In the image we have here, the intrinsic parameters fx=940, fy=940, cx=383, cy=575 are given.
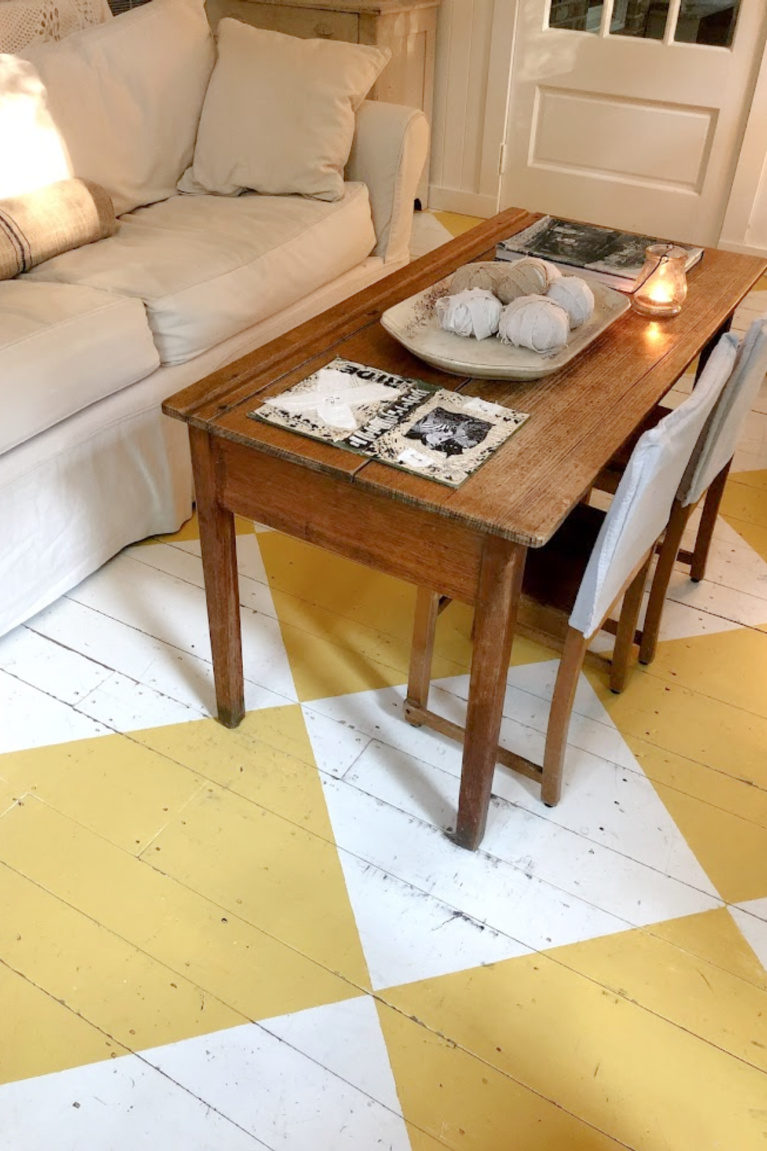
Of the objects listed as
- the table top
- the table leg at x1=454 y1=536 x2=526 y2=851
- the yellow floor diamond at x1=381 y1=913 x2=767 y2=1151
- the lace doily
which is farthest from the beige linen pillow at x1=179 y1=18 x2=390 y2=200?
the yellow floor diamond at x1=381 y1=913 x2=767 y2=1151

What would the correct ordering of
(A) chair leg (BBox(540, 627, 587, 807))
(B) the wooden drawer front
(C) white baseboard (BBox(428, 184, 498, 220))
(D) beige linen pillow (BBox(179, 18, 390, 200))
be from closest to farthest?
1. (A) chair leg (BBox(540, 627, 587, 807))
2. (D) beige linen pillow (BBox(179, 18, 390, 200))
3. (B) the wooden drawer front
4. (C) white baseboard (BBox(428, 184, 498, 220))

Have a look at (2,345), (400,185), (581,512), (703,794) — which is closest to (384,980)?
(703,794)

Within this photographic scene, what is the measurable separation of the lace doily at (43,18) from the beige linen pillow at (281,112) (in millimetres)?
341

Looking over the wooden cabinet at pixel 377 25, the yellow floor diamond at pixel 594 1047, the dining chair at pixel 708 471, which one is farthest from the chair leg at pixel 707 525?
the wooden cabinet at pixel 377 25

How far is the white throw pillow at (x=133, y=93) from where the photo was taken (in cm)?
225

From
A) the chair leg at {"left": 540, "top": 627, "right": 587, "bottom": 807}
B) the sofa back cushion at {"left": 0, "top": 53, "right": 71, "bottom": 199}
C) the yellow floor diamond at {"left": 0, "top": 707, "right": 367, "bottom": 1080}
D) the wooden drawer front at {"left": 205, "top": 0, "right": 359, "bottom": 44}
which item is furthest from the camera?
the wooden drawer front at {"left": 205, "top": 0, "right": 359, "bottom": 44}

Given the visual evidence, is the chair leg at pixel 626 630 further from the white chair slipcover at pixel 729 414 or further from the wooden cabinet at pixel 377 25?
the wooden cabinet at pixel 377 25

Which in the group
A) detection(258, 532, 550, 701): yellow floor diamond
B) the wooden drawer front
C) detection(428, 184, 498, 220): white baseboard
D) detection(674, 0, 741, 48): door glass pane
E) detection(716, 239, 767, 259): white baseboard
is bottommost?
detection(258, 532, 550, 701): yellow floor diamond

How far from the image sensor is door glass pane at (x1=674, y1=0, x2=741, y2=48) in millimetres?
3172

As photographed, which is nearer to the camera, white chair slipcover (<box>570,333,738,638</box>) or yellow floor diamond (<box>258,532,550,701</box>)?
white chair slipcover (<box>570,333,738,638</box>)

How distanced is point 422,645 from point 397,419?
473mm

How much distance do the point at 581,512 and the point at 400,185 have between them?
4.36 feet

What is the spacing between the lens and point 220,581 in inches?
58.7

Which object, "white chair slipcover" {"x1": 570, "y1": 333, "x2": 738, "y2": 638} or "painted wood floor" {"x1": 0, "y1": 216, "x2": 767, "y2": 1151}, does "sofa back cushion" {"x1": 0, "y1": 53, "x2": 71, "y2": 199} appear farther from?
"white chair slipcover" {"x1": 570, "y1": 333, "x2": 738, "y2": 638}
